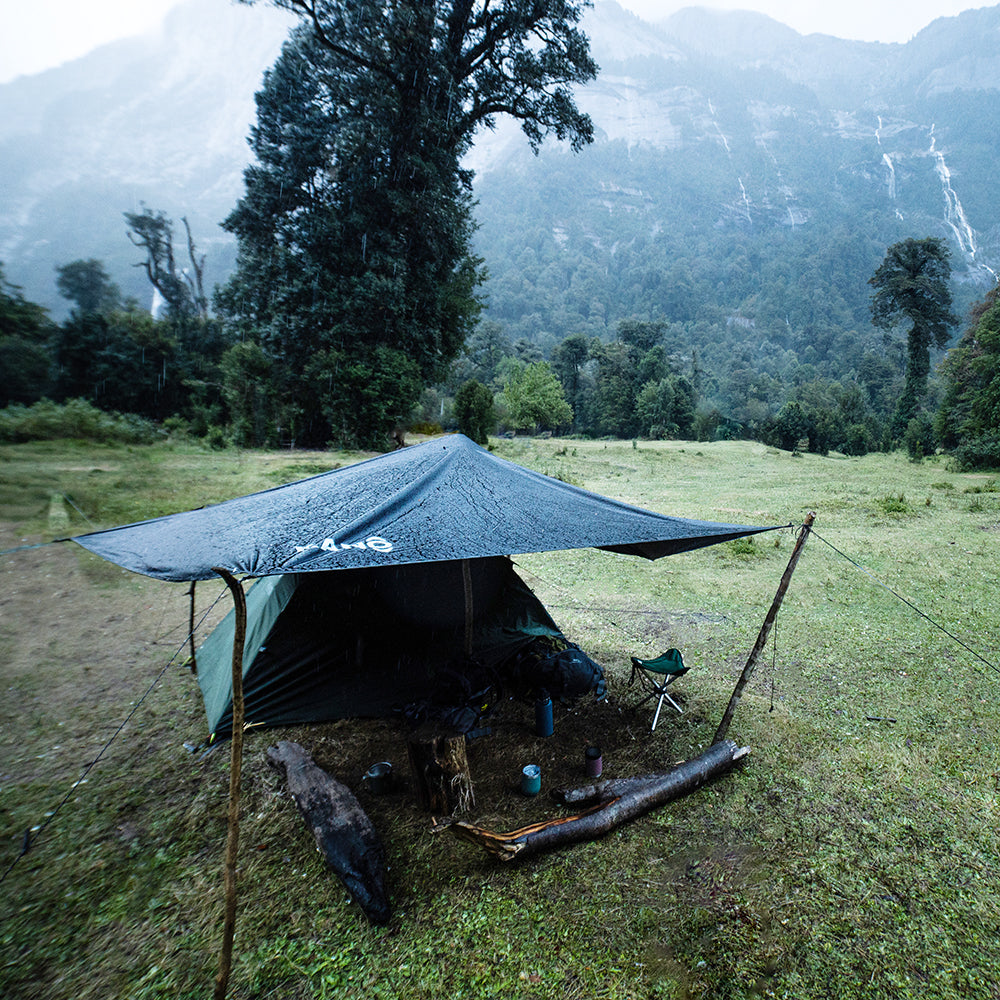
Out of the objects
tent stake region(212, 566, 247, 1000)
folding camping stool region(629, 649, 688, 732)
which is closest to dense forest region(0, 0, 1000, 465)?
folding camping stool region(629, 649, 688, 732)

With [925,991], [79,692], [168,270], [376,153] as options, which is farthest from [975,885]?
[168,270]

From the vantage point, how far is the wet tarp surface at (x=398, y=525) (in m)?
3.15

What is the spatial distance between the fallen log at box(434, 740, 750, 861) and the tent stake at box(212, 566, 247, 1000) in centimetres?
109

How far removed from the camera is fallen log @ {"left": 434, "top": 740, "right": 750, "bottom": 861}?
3.11 meters

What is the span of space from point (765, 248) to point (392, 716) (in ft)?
596

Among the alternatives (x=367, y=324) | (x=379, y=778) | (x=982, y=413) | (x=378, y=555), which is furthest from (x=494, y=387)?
(x=378, y=555)

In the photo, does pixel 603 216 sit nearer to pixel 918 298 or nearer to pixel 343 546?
pixel 918 298

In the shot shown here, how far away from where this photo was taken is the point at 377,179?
1986 centimetres

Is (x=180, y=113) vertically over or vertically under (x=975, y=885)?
over

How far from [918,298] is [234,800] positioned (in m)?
41.6

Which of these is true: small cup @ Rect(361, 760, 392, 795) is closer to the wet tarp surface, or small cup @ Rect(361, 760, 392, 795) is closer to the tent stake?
the tent stake

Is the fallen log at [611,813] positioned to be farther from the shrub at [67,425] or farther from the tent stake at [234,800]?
the shrub at [67,425]

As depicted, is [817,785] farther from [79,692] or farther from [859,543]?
[859,543]

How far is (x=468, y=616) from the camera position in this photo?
5281 mm
